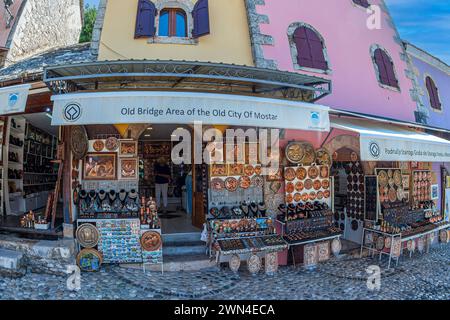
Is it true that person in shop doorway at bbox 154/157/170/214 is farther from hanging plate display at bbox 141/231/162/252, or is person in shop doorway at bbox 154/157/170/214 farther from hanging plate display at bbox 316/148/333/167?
hanging plate display at bbox 316/148/333/167

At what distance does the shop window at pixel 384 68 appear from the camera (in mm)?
10297

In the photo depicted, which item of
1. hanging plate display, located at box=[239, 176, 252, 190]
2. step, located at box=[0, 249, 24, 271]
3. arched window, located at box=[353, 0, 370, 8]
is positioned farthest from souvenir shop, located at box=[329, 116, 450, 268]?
step, located at box=[0, 249, 24, 271]

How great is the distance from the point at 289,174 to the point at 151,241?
3585 millimetres

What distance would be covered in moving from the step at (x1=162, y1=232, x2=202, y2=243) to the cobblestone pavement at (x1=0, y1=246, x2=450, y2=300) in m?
1.07

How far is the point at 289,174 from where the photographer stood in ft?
25.2

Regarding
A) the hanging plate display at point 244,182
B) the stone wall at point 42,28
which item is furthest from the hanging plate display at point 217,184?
the stone wall at point 42,28

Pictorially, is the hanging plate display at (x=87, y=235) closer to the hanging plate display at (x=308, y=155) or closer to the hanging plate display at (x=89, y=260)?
the hanging plate display at (x=89, y=260)

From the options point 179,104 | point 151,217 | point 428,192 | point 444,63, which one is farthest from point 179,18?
point 444,63

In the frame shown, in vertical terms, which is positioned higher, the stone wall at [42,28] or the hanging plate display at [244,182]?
the stone wall at [42,28]

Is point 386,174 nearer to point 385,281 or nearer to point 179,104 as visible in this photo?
point 385,281

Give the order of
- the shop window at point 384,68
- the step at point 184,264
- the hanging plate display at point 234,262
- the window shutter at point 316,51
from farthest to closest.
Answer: the shop window at point 384,68 → the window shutter at point 316,51 → the step at point 184,264 → the hanging plate display at point 234,262

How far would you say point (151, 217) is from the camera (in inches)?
255

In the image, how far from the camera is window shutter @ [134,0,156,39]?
7492 millimetres

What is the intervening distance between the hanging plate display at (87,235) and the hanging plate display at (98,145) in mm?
1658
